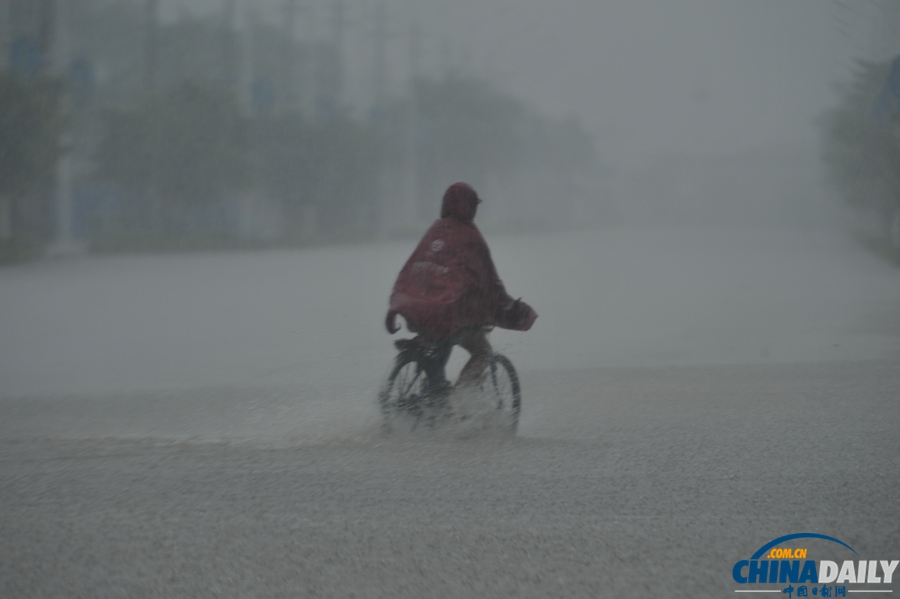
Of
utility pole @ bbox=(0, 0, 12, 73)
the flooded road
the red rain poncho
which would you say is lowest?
the flooded road

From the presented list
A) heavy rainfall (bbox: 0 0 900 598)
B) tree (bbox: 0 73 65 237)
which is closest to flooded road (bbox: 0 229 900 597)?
heavy rainfall (bbox: 0 0 900 598)

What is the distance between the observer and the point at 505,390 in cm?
613

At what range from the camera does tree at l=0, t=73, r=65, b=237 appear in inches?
1003

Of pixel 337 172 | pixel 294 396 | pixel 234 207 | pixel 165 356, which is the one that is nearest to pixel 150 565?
pixel 294 396

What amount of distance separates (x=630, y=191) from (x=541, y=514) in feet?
123

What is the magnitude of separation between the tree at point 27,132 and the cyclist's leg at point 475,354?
2326cm

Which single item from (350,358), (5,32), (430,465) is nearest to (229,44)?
(5,32)

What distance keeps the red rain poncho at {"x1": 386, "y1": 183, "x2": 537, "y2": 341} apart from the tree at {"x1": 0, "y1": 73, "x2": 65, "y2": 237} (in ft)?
75.5

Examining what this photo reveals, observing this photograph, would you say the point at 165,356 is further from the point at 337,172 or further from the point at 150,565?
the point at 337,172

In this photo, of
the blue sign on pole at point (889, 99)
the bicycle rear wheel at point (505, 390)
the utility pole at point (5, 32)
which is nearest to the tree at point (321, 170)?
the utility pole at point (5, 32)

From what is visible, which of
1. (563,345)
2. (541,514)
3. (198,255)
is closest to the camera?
(541,514)

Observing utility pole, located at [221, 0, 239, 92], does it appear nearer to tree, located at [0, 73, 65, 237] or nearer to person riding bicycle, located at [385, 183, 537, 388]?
tree, located at [0, 73, 65, 237]

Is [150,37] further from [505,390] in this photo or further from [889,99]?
[505,390]

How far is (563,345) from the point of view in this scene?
40.1 feet
